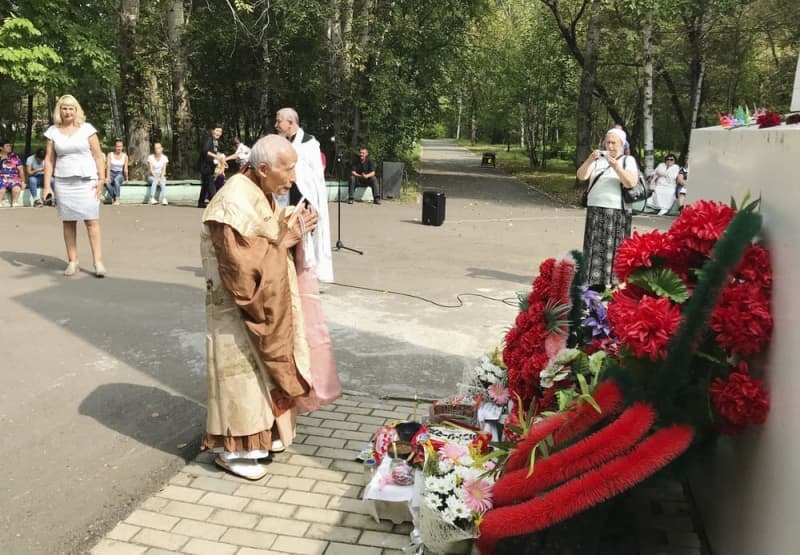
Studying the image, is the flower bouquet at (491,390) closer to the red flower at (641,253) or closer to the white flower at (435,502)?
the white flower at (435,502)

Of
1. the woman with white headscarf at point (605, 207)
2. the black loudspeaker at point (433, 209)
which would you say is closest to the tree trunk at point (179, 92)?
the black loudspeaker at point (433, 209)

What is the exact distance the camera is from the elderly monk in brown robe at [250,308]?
3.51 m

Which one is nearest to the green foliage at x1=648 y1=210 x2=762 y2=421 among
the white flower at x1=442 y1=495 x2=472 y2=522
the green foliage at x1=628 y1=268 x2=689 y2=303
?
the green foliage at x1=628 y1=268 x2=689 y2=303

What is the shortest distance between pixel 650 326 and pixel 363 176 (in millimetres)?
15774

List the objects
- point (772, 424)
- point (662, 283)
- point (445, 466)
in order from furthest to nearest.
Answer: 1. point (445, 466)
2. point (662, 283)
3. point (772, 424)

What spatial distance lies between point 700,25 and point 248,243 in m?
20.5

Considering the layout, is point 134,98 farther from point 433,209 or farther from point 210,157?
point 433,209

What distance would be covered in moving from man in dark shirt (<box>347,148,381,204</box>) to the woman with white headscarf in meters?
10.8

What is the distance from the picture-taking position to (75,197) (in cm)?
794

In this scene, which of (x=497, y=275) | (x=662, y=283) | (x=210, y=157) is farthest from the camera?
(x=210, y=157)

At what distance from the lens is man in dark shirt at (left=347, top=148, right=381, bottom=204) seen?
700 inches

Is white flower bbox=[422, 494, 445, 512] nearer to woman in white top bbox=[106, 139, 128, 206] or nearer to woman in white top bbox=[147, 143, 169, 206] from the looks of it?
woman in white top bbox=[147, 143, 169, 206]

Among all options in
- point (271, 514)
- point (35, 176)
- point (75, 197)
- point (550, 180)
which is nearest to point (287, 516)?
point (271, 514)

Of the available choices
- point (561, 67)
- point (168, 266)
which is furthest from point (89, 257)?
point (561, 67)
